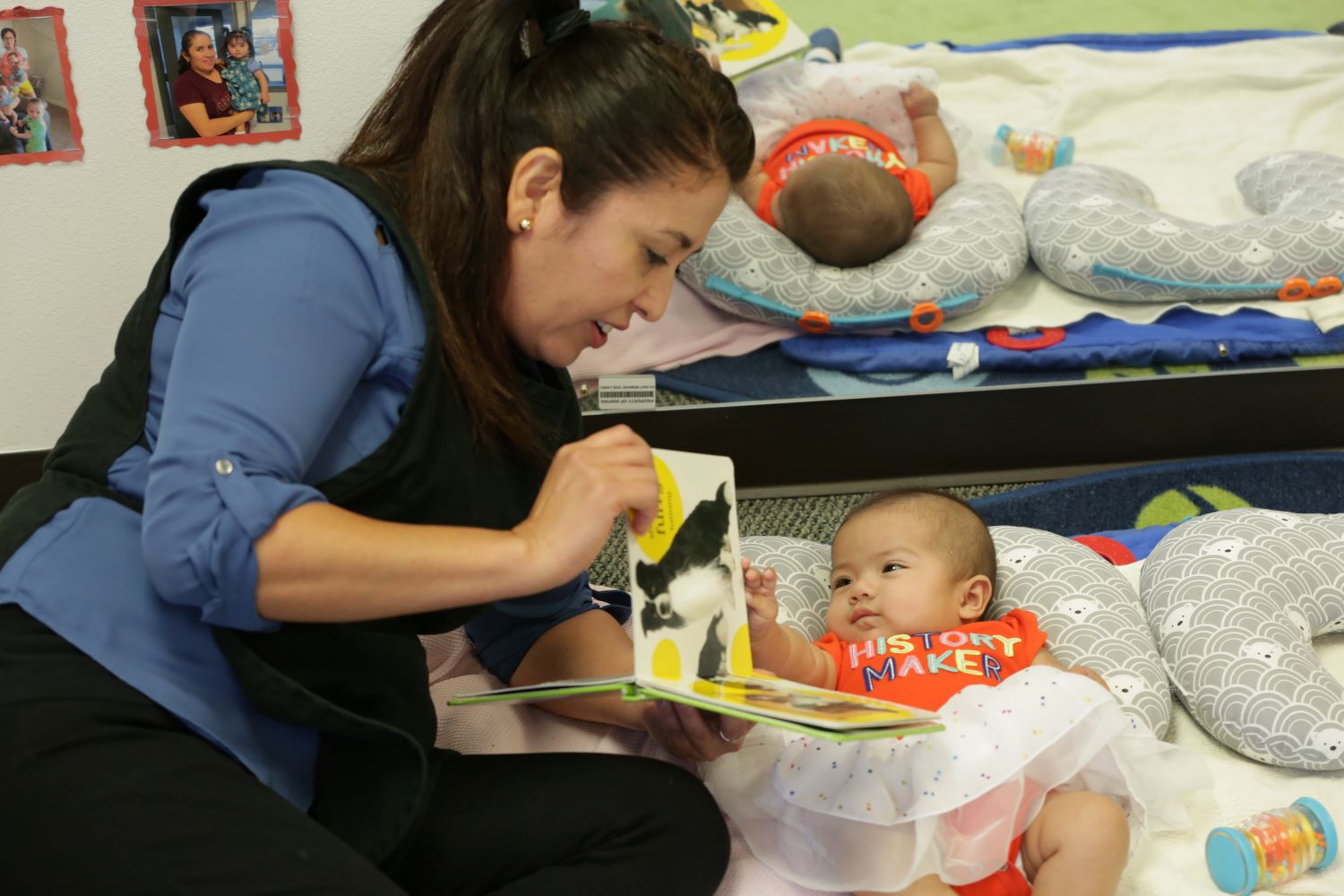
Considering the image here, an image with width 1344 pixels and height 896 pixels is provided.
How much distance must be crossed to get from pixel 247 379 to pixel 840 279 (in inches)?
55.6

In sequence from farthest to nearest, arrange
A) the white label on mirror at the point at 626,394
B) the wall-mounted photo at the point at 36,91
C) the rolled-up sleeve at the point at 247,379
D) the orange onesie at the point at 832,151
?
the orange onesie at the point at 832,151
the white label on mirror at the point at 626,394
the wall-mounted photo at the point at 36,91
the rolled-up sleeve at the point at 247,379

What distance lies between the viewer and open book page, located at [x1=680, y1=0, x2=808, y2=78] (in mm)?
2266

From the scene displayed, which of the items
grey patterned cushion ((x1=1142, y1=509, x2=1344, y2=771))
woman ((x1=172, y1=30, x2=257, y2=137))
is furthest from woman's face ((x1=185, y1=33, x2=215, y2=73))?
grey patterned cushion ((x1=1142, y1=509, x2=1344, y2=771))

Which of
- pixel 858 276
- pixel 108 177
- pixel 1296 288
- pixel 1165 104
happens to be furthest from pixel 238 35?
pixel 1165 104

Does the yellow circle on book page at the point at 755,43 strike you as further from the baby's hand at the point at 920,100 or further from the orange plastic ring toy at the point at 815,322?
the orange plastic ring toy at the point at 815,322

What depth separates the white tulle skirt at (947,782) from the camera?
116cm

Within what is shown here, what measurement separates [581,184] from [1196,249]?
1.49 metres

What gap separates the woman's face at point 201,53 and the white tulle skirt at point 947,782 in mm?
1216

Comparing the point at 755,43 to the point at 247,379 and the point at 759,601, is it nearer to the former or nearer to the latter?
the point at 759,601

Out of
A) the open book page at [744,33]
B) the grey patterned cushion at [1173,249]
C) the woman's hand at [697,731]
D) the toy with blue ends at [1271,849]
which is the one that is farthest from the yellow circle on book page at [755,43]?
the toy with blue ends at [1271,849]

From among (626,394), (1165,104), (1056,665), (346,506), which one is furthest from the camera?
(1165,104)

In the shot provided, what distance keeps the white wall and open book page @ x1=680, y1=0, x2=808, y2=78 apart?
587 mm

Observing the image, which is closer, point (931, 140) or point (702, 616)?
point (702, 616)

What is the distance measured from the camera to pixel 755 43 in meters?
2.33
